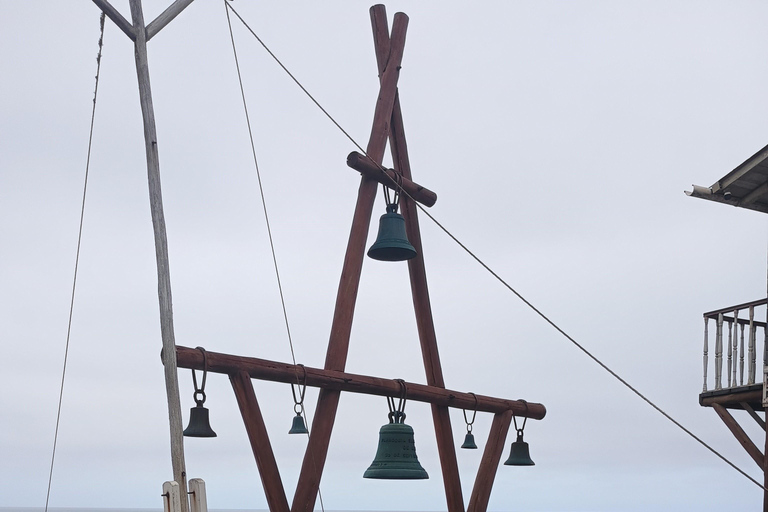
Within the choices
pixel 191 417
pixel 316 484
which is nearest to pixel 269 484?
pixel 316 484

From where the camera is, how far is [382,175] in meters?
7.83

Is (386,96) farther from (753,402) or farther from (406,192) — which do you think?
(753,402)

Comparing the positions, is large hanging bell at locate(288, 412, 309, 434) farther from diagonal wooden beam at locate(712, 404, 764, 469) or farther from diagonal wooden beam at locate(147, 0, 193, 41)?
diagonal wooden beam at locate(712, 404, 764, 469)

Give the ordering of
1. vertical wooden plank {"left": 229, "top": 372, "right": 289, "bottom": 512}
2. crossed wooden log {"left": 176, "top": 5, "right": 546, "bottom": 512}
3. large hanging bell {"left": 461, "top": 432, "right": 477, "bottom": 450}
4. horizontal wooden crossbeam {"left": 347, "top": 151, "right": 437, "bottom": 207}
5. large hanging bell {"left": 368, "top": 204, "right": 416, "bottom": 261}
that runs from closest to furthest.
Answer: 1. vertical wooden plank {"left": 229, "top": 372, "right": 289, "bottom": 512}
2. crossed wooden log {"left": 176, "top": 5, "right": 546, "bottom": 512}
3. horizontal wooden crossbeam {"left": 347, "top": 151, "right": 437, "bottom": 207}
4. large hanging bell {"left": 368, "top": 204, "right": 416, "bottom": 261}
5. large hanging bell {"left": 461, "top": 432, "right": 477, "bottom": 450}

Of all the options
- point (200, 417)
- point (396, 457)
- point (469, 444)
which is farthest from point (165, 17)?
point (469, 444)

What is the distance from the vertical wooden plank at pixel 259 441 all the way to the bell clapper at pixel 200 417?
0.30m

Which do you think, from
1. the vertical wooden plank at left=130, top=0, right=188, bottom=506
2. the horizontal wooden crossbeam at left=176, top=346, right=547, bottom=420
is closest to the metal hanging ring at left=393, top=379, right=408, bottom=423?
the horizontal wooden crossbeam at left=176, top=346, right=547, bottom=420

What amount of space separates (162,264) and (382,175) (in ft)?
9.80

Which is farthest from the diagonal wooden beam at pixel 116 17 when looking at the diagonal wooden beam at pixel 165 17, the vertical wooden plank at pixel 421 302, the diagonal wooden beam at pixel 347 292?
the vertical wooden plank at pixel 421 302

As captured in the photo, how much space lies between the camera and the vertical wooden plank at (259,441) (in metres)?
6.29

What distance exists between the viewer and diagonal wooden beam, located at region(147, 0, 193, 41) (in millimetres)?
5635

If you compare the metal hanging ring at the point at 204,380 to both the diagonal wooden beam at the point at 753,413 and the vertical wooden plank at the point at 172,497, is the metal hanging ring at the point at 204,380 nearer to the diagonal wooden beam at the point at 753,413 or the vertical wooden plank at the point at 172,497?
the vertical wooden plank at the point at 172,497

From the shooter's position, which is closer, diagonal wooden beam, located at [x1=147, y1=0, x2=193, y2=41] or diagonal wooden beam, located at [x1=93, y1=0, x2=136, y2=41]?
diagonal wooden beam, located at [x1=93, y1=0, x2=136, y2=41]

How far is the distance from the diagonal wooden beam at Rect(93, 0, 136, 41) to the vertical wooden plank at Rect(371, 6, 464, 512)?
10.7 feet
